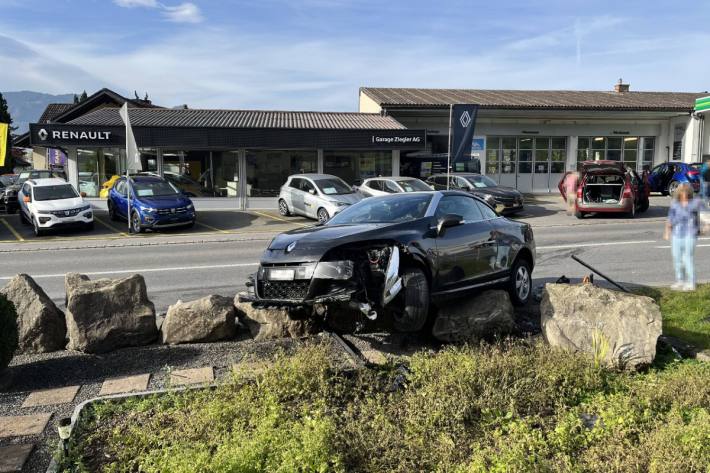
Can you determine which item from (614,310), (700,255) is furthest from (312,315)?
(700,255)

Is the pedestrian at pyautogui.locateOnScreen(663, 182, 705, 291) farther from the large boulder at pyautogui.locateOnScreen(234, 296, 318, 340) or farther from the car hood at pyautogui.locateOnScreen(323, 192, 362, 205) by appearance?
the car hood at pyautogui.locateOnScreen(323, 192, 362, 205)

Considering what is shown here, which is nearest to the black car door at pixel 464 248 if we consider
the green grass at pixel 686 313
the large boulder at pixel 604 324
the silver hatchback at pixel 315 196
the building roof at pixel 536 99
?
the large boulder at pixel 604 324

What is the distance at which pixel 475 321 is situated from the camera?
6.27 metres

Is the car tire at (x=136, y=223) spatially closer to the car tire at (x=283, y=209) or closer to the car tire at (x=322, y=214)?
the car tire at (x=283, y=209)

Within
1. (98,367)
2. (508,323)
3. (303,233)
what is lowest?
(98,367)

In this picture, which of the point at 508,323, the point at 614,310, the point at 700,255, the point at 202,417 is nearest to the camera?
the point at 202,417

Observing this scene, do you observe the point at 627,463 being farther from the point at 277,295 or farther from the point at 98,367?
the point at 98,367

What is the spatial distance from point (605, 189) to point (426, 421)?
60.3 ft

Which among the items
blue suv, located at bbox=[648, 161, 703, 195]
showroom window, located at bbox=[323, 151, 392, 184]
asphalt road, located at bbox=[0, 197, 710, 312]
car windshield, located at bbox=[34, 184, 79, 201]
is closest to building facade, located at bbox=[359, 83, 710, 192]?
showroom window, located at bbox=[323, 151, 392, 184]

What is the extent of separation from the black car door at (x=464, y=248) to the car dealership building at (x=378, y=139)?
62.4 ft

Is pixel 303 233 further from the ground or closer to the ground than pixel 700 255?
further from the ground

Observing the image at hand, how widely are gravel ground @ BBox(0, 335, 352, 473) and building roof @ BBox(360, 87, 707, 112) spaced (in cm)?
2514

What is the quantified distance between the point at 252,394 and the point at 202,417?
50cm

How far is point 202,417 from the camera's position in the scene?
4.32 m
